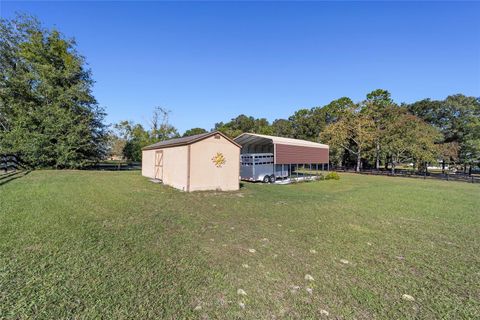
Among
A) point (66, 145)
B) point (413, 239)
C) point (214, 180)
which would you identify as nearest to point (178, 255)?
point (413, 239)

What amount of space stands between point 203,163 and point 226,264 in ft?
25.5

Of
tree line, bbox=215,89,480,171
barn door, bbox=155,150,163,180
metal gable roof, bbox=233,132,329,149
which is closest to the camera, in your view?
barn door, bbox=155,150,163,180

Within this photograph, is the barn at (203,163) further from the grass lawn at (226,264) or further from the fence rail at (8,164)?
the fence rail at (8,164)

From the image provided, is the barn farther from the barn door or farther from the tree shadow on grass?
the tree shadow on grass

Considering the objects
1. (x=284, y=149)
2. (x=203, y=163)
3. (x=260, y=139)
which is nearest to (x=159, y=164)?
(x=203, y=163)

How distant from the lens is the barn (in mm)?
10570

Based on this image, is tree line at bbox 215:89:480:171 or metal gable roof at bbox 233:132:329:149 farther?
tree line at bbox 215:89:480:171

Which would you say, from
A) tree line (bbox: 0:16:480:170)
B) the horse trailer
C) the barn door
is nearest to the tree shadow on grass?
tree line (bbox: 0:16:480:170)

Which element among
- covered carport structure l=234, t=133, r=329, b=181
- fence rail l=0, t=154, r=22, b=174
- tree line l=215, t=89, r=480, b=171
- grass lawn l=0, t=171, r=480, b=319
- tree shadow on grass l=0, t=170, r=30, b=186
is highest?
tree line l=215, t=89, r=480, b=171

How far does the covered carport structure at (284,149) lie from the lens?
645 inches

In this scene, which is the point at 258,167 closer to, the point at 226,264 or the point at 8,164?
the point at 226,264

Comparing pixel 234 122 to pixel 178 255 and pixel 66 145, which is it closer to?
pixel 66 145

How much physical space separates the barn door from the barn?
38.5 inches

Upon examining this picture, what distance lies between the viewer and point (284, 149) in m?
16.7
